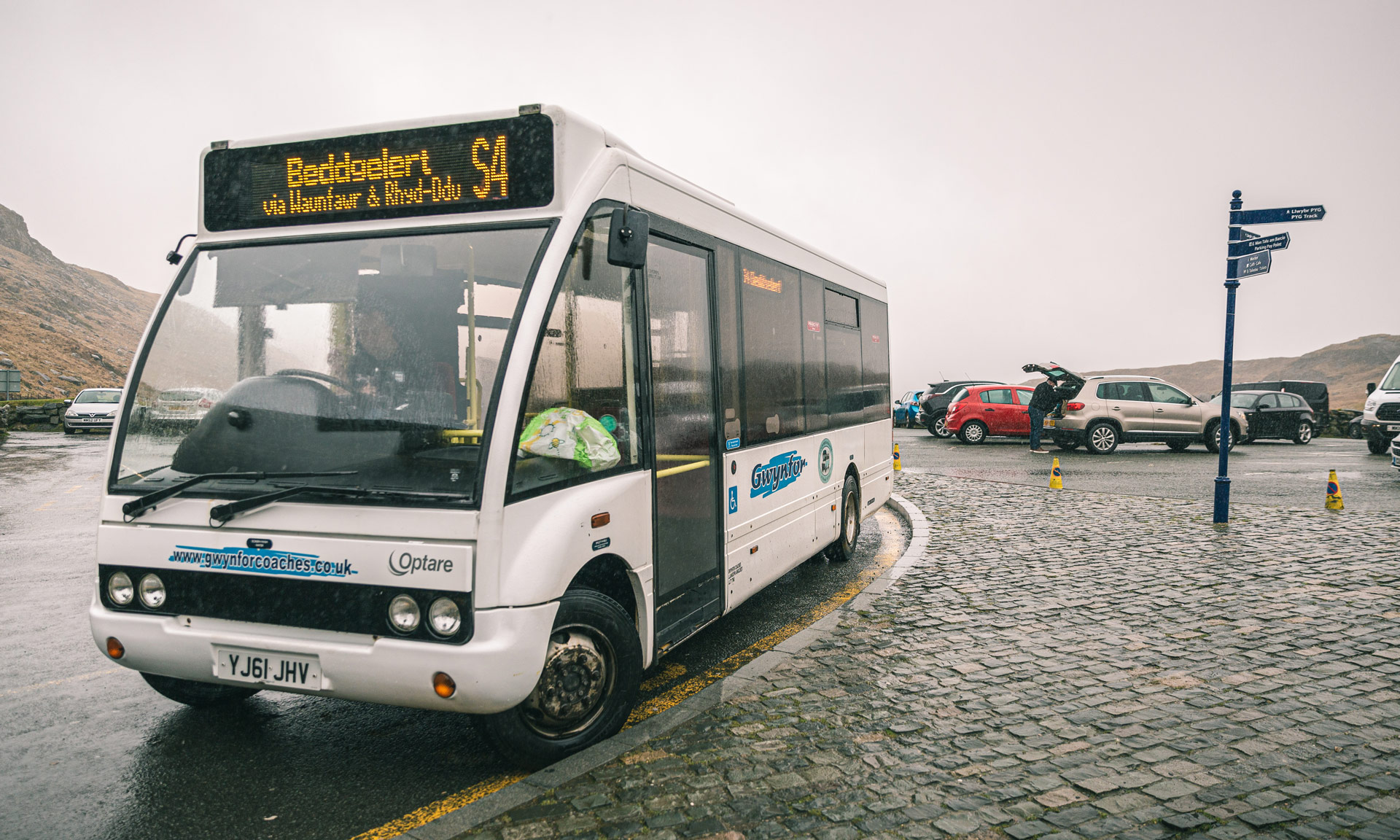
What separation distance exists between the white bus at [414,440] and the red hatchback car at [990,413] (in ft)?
68.2

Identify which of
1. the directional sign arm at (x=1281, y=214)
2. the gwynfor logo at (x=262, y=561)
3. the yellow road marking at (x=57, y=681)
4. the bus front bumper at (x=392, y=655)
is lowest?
the yellow road marking at (x=57, y=681)

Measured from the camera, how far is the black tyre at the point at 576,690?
12.2 ft

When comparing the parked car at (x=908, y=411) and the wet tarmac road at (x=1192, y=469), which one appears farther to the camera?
the parked car at (x=908, y=411)

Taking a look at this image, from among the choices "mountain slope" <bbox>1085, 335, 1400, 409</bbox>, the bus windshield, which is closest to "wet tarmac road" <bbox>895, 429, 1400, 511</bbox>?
the bus windshield

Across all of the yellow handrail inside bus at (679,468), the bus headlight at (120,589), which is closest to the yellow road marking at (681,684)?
the yellow handrail inside bus at (679,468)

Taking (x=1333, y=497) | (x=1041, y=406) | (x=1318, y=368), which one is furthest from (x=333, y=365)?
(x=1318, y=368)

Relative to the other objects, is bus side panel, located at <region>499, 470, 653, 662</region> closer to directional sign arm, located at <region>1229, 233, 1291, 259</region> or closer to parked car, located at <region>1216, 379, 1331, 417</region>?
directional sign arm, located at <region>1229, 233, 1291, 259</region>

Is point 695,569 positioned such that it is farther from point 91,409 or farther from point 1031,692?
point 91,409

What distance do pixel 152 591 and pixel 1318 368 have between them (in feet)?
506

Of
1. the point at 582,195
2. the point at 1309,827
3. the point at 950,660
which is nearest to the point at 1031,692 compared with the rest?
the point at 950,660

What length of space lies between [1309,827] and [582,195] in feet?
12.1

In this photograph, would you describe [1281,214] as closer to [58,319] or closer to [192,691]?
[192,691]

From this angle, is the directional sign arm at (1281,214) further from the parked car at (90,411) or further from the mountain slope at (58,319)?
the mountain slope at (58,319)

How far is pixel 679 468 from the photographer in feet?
15.7
